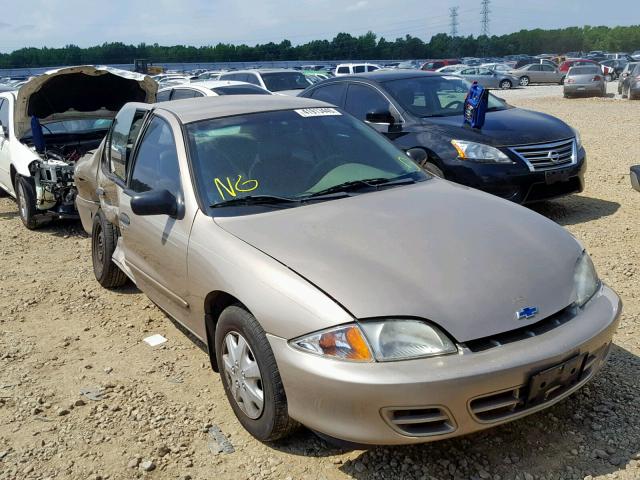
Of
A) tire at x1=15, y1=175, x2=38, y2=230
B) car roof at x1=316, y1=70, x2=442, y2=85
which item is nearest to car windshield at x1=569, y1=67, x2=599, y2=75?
car roof at x1=316, y1=70, x2=442, y2=85

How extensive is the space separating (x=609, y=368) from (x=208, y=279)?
2.25 metres

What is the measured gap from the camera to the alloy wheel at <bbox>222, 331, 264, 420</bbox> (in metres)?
2.95

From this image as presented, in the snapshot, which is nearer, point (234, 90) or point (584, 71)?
point (234, 90)

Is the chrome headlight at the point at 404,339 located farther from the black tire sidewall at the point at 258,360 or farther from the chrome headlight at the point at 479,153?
the chrome headlight at the point at 479,153

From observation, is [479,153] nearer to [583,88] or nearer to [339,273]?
[339,273]

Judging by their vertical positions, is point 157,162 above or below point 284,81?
below

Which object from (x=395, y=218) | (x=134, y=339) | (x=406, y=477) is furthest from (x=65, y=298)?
(x=406, y=477)

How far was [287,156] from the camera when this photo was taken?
12.6 ft

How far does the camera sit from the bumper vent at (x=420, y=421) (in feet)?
8.11

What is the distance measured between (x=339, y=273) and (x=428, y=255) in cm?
44

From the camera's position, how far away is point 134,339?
14.7 ft

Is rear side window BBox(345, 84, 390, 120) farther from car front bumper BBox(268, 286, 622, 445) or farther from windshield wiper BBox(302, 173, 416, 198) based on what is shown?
car front bumper BBox(268, 286, 622, 445)

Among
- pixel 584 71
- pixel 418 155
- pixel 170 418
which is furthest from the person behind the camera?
pixel 584 71

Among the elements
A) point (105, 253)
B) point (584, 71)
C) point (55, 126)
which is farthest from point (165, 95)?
point (584, 71)
